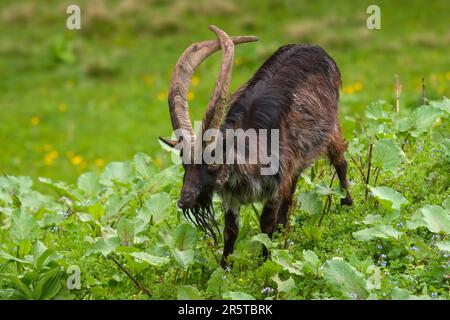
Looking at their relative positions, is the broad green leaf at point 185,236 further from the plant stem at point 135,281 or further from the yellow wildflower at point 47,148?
the yellow wildflower at point 47,148

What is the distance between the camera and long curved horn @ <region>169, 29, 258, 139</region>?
19.7 feet

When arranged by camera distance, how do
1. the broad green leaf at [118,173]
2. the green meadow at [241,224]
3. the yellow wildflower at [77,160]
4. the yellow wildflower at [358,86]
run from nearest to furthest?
1. the green meadow at [241,224]
2. the broad green leaf at [118,173]
3. the yellow wildflower at [77,160]
4. the yellow wildflower at [358,86]

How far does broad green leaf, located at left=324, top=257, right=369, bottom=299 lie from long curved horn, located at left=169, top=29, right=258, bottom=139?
1308 millimetres

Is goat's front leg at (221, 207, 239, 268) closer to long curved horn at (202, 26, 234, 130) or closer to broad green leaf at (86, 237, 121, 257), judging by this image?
broad green leaf at (86, 237, 121, 257)

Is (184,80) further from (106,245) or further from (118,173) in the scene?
(118,173)

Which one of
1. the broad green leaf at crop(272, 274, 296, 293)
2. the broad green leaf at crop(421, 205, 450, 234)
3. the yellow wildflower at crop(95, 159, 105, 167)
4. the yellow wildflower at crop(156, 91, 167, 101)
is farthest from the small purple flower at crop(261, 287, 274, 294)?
the yellow wildflower at crop(156, 91, 167, 101)

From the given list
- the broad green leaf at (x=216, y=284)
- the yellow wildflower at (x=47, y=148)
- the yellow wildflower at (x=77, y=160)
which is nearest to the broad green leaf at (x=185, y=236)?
the broad green leaf at (x=216, y=284)

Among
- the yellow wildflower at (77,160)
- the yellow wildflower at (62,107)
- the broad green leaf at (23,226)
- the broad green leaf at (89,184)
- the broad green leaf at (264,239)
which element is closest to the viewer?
the broad green leaf at (264,239)

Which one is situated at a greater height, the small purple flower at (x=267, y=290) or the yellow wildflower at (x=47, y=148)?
the yellow wildflower at (x=47, y=148)

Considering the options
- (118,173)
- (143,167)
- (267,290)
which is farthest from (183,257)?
(118,173)

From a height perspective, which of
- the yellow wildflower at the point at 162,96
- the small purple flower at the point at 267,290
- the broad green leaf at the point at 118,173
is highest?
the yellow wildflower at the point at 162,96

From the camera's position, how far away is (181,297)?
594 cm

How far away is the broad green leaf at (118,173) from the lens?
28.3 feet

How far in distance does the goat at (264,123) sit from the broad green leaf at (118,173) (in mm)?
1887
